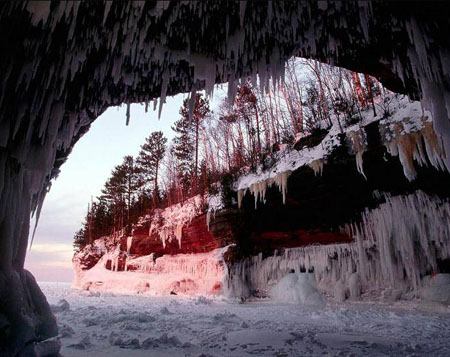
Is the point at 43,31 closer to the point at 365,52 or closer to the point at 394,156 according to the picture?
the point at 365,52

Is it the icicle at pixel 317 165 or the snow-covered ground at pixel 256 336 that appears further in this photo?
the icicle at pixel 317 165

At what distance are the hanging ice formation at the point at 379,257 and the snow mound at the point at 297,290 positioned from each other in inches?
21.9

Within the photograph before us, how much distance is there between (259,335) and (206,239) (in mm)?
9926

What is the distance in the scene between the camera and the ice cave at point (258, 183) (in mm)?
3213

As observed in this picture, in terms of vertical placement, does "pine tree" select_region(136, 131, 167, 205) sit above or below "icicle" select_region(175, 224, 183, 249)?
above

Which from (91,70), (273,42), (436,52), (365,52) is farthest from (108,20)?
(436,52)

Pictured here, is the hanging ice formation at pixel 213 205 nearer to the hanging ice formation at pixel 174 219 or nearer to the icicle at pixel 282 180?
the hanging ice formation at pixel 174 219

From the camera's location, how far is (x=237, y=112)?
68.5ft

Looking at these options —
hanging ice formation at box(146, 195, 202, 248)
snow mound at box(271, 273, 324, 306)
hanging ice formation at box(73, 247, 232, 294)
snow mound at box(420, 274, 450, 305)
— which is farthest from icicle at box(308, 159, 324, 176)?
hanging ice formation at box(146, 195, 202, 248)

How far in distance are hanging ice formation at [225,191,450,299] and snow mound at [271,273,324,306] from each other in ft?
1.82

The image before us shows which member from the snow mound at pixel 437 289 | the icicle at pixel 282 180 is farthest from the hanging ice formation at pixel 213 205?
the snow mound at pixel 437 289

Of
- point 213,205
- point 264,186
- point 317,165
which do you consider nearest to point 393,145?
point 317,165

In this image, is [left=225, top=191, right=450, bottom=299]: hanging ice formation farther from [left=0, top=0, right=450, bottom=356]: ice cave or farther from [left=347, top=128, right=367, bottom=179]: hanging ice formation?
[left=347, top=128, right=367, bottom=179]: hanging ice formation

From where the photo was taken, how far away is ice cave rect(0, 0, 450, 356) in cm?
321
